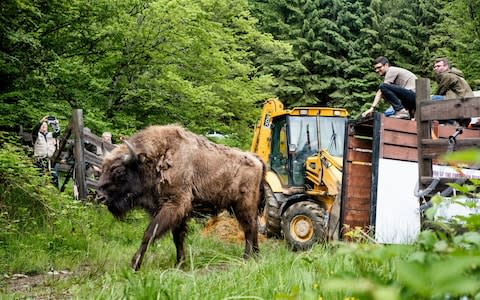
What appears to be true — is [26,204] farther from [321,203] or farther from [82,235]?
[321,203]

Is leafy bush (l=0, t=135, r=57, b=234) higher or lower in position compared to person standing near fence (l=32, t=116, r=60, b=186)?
lower

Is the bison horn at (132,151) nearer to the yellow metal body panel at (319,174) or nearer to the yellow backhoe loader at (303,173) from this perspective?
the yellow backhoe loader at (303,173)

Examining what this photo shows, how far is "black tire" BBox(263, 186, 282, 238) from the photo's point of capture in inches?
469

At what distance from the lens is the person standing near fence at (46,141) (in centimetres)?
1188

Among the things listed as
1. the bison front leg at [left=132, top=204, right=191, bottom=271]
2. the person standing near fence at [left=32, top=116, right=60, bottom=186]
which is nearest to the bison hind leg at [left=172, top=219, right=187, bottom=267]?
the bison front leg at [left=132, top=204, right=191, bottom=271]

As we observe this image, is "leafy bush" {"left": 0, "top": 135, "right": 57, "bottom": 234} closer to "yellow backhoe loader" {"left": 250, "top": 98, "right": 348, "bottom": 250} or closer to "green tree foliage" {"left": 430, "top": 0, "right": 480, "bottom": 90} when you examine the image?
"yellow backhoe loader" {"left": 250, "top": 98, "right": 348, "bottom": 250}

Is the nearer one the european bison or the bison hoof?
the bison hoof

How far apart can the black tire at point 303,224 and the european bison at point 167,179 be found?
216cm

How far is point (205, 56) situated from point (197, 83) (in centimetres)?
105

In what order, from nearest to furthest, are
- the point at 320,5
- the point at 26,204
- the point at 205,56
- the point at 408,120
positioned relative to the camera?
the point at 408,120 < the point at 26,204 < the point at 205,56 < the point at 320,5

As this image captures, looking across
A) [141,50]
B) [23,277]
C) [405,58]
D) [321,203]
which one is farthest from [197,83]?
[405,58]

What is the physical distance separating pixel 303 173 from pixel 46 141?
562 cm

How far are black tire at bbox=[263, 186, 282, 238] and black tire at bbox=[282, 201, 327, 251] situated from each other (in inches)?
22.7

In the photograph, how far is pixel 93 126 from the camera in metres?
13.4
